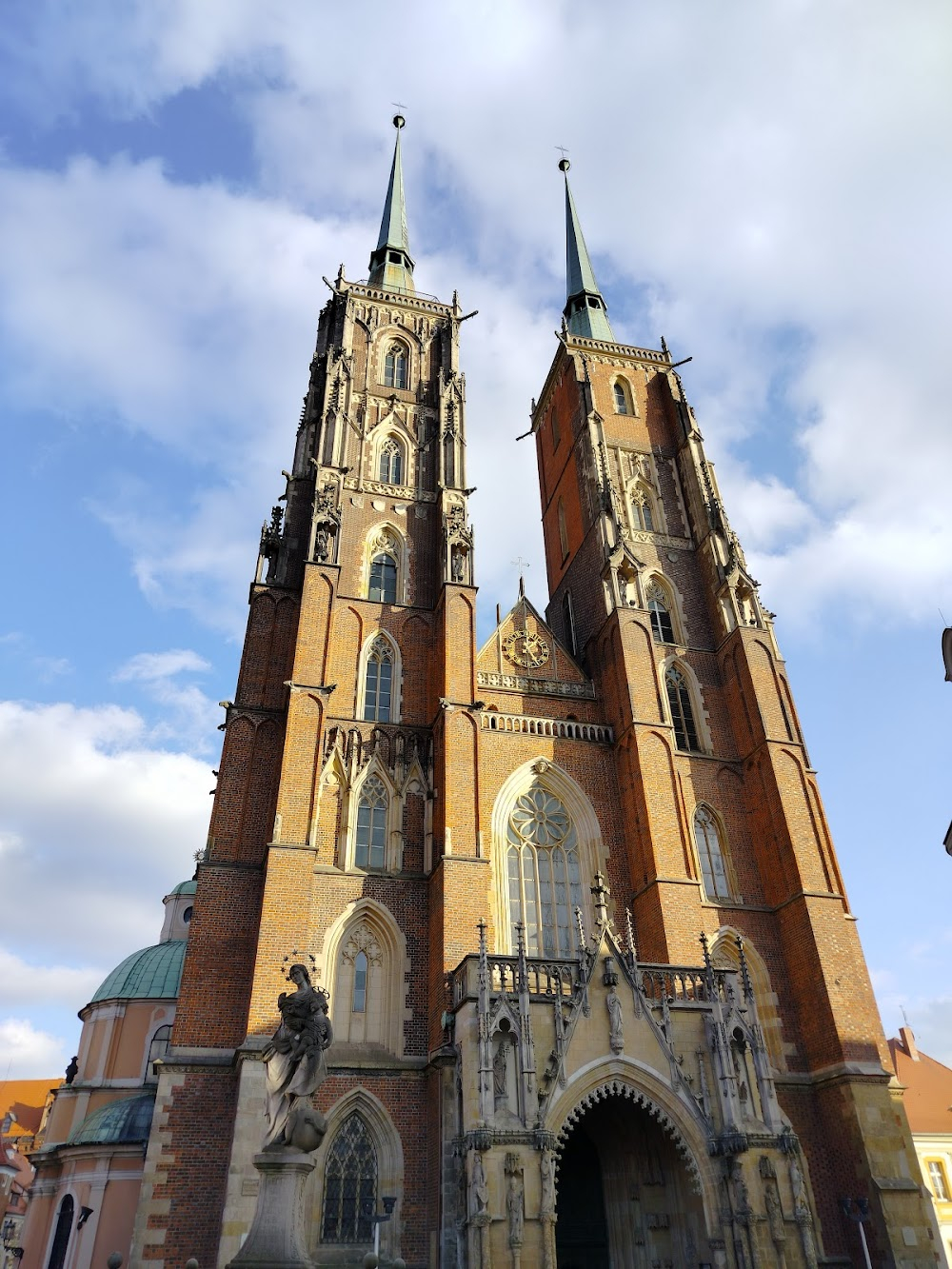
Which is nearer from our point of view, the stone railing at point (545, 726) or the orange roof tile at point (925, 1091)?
the stone railing at point (545, 726)

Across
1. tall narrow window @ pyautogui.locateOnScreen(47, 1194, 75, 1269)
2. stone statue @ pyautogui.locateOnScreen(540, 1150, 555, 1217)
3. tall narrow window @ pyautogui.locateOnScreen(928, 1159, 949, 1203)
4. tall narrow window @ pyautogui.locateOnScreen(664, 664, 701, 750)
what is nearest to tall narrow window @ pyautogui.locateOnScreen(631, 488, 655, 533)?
tall narrow window @ pyautogui.locateOnScreen(664, 664, 701, 750)

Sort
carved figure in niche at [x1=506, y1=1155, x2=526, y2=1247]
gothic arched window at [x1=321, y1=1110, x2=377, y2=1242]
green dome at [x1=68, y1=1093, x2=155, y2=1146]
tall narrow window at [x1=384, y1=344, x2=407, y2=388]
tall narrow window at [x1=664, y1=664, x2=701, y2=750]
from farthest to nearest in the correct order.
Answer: tall narrow window at [x1=384, y1=344, x2=407, y2=388]
tall narrow window at [x1=664, y1=664, x2=701, y2=750]
green dome at [x1=68, y1=1093, x2=155, y2=1146]
gothic arched window at [x1=321, y1=1110, x2=377, y2=1242]
carved figure in niche at [x1=506, y1=1155, x2=526, y2=1247]

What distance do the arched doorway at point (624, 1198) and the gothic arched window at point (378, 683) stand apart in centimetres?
1041

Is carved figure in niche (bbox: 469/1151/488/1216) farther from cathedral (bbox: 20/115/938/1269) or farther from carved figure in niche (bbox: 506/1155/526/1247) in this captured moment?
carved figure in niche (bbox: 506/1155/526/1247)

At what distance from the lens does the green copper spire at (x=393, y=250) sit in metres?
38.7

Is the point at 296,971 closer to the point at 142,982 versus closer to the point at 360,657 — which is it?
the point at 360,657

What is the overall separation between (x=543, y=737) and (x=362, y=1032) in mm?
8521

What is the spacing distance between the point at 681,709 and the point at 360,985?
11.9 metres

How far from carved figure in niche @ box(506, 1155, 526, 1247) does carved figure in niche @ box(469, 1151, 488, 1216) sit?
1.23 feet

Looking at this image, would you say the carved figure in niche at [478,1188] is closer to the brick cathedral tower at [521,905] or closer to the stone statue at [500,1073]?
the brick cathedral tower at [521,905]

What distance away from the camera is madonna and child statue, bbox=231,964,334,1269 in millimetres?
9297

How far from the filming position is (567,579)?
103ft

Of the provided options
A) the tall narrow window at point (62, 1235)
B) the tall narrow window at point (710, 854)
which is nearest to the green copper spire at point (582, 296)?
the tall narrow window at point (710, 854)

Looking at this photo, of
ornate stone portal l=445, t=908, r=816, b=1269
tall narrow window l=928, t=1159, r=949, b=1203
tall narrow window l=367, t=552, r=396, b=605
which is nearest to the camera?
ornate stone portal l=445, t=908, r=816, b=1269
